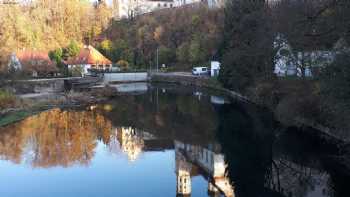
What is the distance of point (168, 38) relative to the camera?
2322 inches

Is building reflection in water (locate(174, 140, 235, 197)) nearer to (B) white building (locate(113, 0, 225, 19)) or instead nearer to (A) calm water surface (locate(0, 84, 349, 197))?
(A) calm water surface (locate(0, 84, 349, 197))

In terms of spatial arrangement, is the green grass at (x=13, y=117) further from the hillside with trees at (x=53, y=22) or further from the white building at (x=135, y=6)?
the white building at (x=135, y=6)

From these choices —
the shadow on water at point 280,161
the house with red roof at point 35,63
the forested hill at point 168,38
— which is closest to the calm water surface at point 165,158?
the shadow on water at point 280,161

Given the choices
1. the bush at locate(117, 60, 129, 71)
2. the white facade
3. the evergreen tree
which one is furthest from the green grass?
the bush at locate(117, 60, 129, 71)

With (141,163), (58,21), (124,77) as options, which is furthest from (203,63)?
(141,163)

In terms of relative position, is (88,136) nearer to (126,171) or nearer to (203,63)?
(126,171)

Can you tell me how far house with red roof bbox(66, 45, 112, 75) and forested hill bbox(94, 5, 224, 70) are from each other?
254 inches

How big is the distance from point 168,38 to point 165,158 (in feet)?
147

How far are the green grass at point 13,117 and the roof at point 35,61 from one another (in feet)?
57.2

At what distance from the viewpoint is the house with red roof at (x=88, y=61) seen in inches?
2008

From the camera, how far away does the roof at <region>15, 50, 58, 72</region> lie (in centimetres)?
4122

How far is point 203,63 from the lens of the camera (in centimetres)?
5003

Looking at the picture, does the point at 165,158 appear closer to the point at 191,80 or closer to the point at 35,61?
the point at 191,80

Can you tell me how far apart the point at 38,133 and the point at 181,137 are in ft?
23.1
